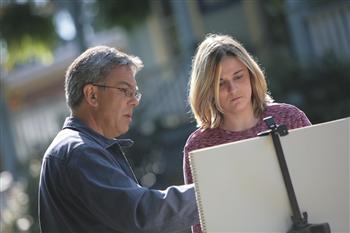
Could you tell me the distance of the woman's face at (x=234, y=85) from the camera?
322 centimetres

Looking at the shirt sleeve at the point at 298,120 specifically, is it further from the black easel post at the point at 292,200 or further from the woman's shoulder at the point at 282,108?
the black easel post at the point at 292,200

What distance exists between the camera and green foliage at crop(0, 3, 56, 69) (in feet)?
38.1

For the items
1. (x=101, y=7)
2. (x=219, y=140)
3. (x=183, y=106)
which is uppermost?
(x=101, y=7)

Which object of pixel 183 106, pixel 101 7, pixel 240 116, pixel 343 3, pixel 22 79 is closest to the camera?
pixel 240 116

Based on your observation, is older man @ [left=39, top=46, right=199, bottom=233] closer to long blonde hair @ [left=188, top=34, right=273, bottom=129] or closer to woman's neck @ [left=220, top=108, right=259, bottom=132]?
long blonde hair @ [left=188, top=34, right=273, bottom=129]

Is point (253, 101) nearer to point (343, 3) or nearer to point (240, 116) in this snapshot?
point (240, 116)

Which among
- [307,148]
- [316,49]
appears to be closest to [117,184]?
[307,148]

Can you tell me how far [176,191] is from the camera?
255cm

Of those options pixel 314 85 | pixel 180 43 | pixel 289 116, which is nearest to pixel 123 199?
pixel 289 116

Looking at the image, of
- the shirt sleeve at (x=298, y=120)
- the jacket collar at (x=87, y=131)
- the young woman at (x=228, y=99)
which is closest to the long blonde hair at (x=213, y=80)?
the young woman at (x=228, y=99)

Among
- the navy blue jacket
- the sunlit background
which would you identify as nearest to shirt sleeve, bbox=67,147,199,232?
the navy blue jacket

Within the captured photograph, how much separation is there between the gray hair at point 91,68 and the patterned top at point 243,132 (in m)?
0.59

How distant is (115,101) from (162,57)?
35.8ft

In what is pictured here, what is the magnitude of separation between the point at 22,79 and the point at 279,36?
10.6 meters
